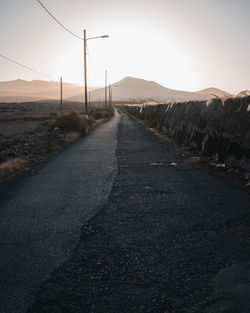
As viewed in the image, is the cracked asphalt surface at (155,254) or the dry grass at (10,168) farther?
the dry grass at (10,168)

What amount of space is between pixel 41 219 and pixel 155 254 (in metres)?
2.02

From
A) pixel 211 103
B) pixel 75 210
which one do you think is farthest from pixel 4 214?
pixel 211 103

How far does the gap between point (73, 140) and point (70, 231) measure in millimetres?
11551

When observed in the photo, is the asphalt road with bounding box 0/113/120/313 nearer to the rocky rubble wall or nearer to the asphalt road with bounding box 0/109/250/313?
the asphalt road with bounding box 0/109/250/313

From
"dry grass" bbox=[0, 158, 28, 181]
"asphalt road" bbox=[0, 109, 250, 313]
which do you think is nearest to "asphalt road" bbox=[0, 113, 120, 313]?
"asphalt road" bbox=[0, 109, 250, 313]

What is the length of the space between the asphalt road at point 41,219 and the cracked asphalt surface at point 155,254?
0.17 m

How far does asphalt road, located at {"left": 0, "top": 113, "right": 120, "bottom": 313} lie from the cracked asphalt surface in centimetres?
17

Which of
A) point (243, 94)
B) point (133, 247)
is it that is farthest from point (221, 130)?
point (133, 247)

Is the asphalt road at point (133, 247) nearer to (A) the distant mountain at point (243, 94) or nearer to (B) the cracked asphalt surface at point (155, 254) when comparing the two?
(B) the cracked asphalt surface at point (155, 254)

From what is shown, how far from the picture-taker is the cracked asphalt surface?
2.40 metres

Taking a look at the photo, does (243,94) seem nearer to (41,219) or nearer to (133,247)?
(133,247)

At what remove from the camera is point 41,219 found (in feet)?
14.3

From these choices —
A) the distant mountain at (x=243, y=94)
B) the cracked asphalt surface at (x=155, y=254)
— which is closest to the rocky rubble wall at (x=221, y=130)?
A: the distant mountain at (x=243, y=94)

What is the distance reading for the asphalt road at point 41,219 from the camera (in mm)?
2752
